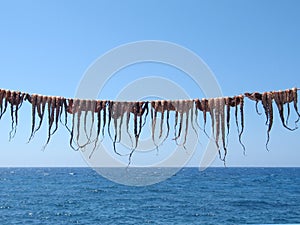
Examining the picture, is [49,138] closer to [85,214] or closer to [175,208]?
[85,214]

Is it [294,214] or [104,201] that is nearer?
[294,214]

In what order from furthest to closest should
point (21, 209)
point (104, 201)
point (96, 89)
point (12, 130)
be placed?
1. point (104, 201)
2. point (21, 209)
3. point (96, 89)
4. point (12, 130)

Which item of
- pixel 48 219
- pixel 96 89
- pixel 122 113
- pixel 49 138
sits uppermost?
pixel 96 89

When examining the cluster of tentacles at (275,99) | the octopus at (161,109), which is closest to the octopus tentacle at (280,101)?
the cluster of tentacles at (275,99)

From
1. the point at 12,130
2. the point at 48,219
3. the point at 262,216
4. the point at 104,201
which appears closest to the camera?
the point at 12,130

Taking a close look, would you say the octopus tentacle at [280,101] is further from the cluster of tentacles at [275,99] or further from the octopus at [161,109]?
the octopus at [161,109]

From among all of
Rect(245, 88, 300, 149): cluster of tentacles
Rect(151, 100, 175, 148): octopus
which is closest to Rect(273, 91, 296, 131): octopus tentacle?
Rect(245, 88, 300, 149): cluster of tentacles

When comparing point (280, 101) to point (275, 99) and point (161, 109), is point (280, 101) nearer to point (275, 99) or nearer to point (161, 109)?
point (275, 99)

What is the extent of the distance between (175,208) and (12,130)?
43.5 metres

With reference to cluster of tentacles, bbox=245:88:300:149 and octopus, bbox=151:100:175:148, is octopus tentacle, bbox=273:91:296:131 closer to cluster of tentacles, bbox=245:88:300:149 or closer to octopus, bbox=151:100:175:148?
cluster of tentacles, bbox=245:88:300:149

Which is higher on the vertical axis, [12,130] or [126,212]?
[12,130]

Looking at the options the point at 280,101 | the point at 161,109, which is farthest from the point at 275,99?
the point at 161,109

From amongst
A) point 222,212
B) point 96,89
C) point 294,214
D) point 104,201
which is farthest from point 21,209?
point 96,89

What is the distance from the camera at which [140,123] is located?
5.42m
